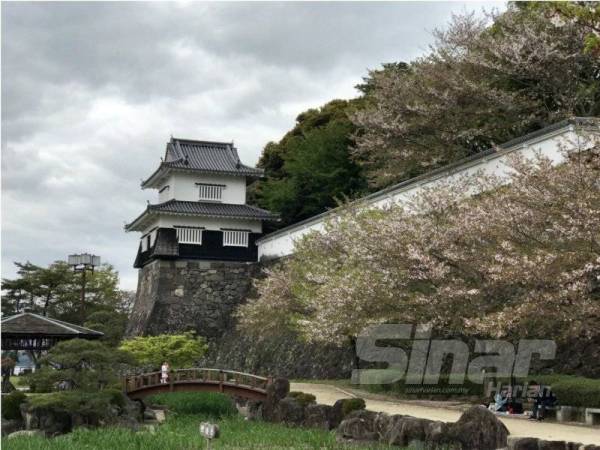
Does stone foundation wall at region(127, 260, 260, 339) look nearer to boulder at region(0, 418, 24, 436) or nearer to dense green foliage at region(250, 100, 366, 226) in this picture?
dense green foliage at region(250, 100, 366, 226)

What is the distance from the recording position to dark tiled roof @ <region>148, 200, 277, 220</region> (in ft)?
118

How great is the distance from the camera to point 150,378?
24438mm

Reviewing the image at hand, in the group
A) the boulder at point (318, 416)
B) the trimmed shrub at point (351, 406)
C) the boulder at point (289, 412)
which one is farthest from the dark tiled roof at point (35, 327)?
the trimmed shrub at point (351, 406)

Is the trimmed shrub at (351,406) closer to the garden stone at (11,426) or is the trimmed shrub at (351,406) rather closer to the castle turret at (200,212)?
the garden stone at (11,426)

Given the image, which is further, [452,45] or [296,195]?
[296,195]

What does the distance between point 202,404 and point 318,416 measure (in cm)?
525

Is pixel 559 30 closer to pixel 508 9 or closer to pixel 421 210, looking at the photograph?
pixel 508 9

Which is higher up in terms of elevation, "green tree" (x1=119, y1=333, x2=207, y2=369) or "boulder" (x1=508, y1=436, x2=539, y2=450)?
"green tree" (x1=119, y1=333, x2=207, y2=369)

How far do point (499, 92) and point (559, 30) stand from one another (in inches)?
112

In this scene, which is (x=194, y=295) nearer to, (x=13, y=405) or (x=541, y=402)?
(x=13, y=405)

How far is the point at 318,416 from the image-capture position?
1861 centimetres

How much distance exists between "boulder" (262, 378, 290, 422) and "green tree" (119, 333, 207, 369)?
25.9 feet

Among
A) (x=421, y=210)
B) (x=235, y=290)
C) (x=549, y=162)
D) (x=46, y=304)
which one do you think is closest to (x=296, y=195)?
(x=235, y=290)

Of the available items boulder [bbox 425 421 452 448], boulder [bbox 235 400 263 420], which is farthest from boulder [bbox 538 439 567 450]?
boulder [bbox 235 400 263 420]
